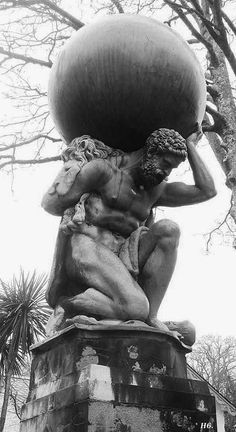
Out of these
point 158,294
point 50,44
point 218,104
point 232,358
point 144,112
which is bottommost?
point 232,358

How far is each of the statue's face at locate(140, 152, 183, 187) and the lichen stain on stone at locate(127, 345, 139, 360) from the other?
3.98 ft

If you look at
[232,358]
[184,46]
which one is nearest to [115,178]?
[184,46]

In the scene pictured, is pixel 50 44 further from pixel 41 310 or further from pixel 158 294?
pixel 158 294

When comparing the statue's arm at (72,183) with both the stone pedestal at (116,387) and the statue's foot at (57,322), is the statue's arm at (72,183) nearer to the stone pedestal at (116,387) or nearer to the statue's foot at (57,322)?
the statue's foot at (57,322)

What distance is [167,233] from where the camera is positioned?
3.41m

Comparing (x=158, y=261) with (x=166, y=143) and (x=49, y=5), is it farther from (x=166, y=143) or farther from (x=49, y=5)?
(x=49, y=5)

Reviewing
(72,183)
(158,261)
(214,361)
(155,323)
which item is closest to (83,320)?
(155,323)

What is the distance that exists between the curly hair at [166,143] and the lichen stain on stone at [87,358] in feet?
4.78

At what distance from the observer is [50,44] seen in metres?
11.3

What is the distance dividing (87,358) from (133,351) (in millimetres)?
284

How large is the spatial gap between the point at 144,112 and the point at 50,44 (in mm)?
8554

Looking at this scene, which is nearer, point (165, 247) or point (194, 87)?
point (165, 247)

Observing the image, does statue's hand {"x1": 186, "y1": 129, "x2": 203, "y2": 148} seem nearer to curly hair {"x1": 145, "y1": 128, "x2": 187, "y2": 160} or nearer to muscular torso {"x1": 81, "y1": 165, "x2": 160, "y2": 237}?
curly hair {"x1": 145, "y1": 128, "x2": 187, "y2": 160}

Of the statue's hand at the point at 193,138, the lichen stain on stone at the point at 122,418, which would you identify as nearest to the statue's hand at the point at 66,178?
the statue's hand at the point at 193,138
